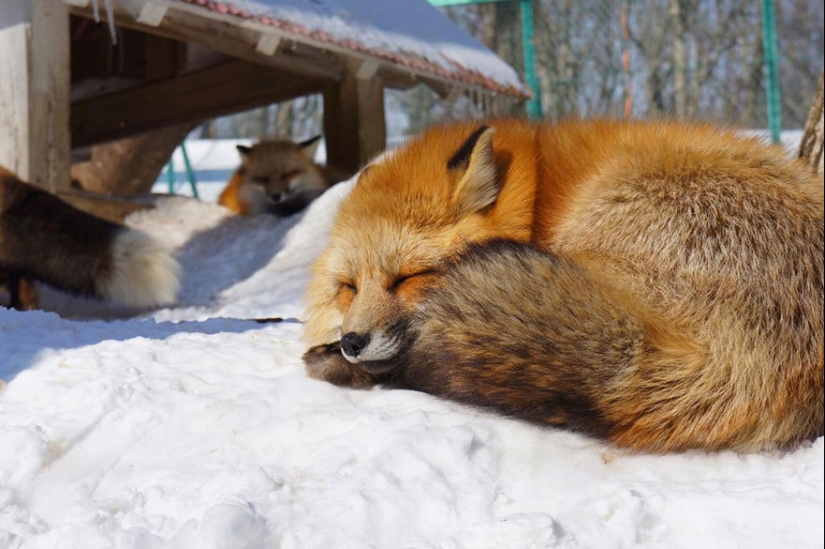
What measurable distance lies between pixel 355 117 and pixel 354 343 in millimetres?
4717

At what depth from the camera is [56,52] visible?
4621mm

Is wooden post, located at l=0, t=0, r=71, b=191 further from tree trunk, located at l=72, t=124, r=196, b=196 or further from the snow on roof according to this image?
tree trunk, located at l=72, t=124, r=196, b=196

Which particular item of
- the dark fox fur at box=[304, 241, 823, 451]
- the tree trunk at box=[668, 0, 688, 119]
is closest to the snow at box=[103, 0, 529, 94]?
the dark fox fur at box=[304, 241, 823, 451]

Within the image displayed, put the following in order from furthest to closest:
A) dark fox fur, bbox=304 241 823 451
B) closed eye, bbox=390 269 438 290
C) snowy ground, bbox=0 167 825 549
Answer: closed eye, bbox=390 269 438 290, dark fox fur, bbox=304 241 823 451, snowy ground, bbox=0 167 825 549

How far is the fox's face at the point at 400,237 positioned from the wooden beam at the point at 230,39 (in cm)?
268

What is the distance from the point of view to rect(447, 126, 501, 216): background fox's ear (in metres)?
2.25

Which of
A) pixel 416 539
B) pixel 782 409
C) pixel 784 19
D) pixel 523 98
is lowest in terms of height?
pixel 416 539

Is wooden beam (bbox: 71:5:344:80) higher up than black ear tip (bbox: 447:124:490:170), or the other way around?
wooden beam (bbox: 71:5:344:80)

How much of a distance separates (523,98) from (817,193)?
4.96 meters

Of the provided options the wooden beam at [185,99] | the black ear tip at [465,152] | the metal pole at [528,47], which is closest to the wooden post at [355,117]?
the wooden beam at [185,99]

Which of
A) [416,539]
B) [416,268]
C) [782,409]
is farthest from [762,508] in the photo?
[416,268]

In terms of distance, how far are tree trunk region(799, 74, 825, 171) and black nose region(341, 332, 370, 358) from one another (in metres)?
2.49

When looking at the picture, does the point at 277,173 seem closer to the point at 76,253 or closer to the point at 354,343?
the point at 76,253

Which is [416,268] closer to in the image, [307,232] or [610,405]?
[610,405]
